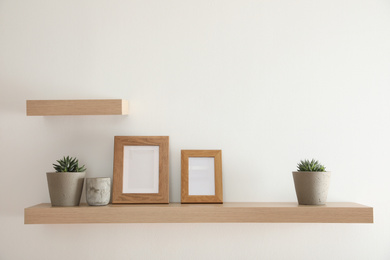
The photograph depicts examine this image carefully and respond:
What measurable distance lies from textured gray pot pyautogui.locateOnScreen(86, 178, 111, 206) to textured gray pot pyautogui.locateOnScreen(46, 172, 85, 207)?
52 millimetres

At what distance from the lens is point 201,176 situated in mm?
1686

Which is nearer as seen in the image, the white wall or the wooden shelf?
the wooden shelf

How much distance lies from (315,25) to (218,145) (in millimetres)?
635

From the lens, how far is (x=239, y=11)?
1757 millimetres

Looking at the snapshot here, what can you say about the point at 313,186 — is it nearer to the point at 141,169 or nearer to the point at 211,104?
the point at 211,104

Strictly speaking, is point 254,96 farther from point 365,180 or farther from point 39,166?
point 39,166

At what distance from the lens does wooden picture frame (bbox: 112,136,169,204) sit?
65.4 inches

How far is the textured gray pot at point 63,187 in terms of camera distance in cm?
158

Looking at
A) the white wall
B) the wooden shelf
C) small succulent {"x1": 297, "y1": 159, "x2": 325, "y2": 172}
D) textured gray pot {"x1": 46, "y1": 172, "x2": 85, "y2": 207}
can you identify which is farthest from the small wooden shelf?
small succulent {"x1": 297, "y1": 159, "x2": 325, "y2": 172}

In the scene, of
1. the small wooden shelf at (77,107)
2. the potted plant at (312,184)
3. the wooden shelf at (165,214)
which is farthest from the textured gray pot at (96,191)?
the potted plant at (312,184)

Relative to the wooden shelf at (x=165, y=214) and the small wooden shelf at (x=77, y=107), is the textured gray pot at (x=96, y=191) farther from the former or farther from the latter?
the small wooden shelf at (x=77, y=107)

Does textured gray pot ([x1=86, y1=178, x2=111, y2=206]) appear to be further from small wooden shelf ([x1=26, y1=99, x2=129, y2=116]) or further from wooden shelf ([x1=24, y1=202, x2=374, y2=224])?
small wooden shelf ([x1=26, y1=99, x2=129, y2=116])

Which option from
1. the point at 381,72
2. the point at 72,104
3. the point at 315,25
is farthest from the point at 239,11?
the point at 72,104

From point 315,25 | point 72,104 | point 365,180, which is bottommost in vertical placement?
point 365,180
